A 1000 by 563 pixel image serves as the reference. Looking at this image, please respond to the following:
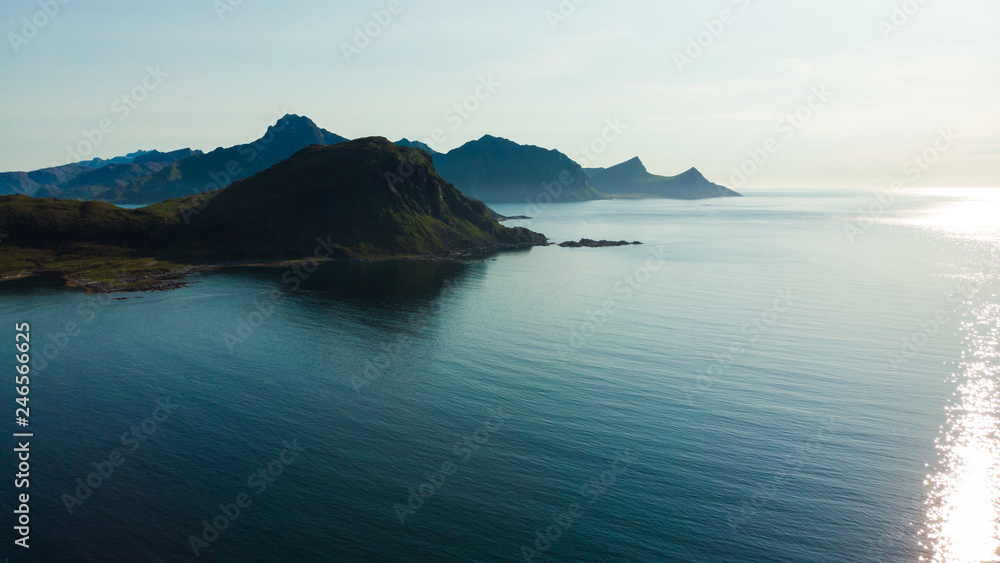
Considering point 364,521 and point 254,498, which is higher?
point 364,521

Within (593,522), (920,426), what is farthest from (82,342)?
(920,426)

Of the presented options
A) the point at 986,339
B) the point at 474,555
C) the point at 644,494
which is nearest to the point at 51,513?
the point at 474,555

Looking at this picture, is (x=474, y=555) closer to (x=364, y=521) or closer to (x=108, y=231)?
(x=364, y=521)

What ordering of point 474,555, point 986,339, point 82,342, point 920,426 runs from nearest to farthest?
1. point 474,555
2. point 920,426
3. point 82,342
4. point 986,339

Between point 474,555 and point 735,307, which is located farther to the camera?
point 735,307

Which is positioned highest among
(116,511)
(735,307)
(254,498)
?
(735,307)

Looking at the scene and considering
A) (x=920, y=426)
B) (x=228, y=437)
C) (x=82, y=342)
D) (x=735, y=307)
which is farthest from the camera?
(x=735, y=307)

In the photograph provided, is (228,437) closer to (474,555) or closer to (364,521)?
(364,521)
